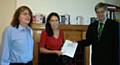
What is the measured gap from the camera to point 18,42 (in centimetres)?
252

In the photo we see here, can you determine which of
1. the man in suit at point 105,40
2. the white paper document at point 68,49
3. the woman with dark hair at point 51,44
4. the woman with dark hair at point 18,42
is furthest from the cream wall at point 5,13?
the man in suit at point 105,40

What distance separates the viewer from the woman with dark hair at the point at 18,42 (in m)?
A: 2.47

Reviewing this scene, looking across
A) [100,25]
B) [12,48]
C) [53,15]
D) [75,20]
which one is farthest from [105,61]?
[75,20]

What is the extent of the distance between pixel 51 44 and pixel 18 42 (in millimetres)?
896

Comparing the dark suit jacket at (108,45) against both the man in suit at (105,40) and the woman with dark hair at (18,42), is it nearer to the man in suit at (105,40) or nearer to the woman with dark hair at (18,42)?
the man in suit at (105,40)

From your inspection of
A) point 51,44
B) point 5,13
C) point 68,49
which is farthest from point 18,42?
point 5,13

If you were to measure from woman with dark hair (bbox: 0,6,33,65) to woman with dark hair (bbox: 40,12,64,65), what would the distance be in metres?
0.74

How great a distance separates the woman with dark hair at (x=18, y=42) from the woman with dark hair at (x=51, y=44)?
2.43 feet

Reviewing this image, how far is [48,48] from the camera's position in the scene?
11.1ft

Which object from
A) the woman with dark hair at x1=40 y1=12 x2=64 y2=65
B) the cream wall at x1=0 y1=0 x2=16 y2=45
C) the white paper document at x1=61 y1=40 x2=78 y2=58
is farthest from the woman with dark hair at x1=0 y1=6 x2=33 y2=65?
the cream wall at x1=0 y1=0 x2=16 y2=45

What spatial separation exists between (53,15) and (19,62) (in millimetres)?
1091

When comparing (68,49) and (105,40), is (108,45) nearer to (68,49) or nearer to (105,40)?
(105,40)

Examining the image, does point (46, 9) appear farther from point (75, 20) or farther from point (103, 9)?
point (103, 9)

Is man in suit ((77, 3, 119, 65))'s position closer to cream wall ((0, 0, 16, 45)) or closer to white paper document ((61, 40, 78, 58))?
white paper document ((61, 40, 78, 58))
